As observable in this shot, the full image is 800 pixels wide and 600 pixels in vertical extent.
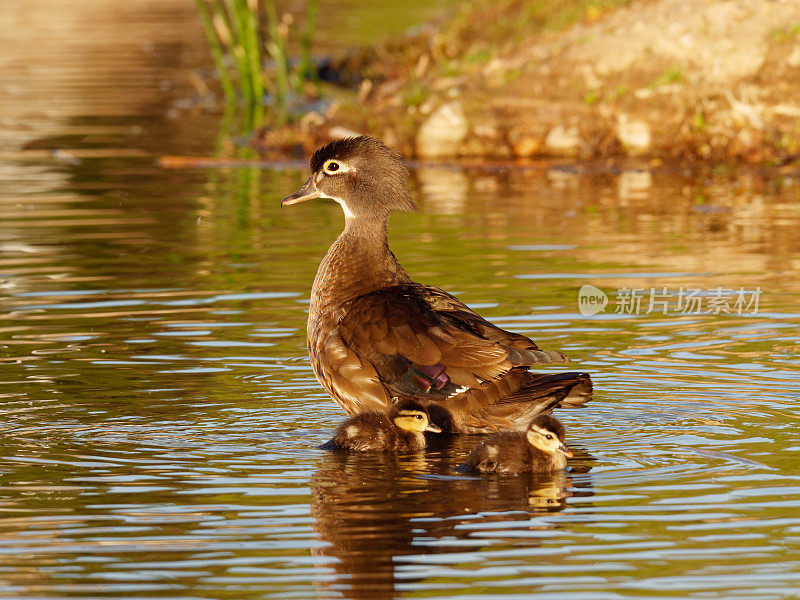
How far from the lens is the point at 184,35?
41.9 m

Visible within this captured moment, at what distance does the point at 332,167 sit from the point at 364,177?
260mm

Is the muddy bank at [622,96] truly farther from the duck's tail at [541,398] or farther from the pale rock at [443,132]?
the duck's tail at [541,398]

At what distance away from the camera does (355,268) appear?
9602 millimetres

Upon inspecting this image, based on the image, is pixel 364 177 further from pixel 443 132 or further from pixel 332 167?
pixel 443 132

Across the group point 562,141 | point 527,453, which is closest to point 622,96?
point 562,141

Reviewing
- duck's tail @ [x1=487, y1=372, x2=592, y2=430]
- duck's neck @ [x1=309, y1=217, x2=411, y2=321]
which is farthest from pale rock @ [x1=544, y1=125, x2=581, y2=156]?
duck's tail @ [x1=487, y1=372, x2=592, y2=430]

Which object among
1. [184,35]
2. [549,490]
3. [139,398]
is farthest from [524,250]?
[184,35]

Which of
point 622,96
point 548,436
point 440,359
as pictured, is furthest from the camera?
point 622,96

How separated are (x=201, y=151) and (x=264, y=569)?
54.8ft

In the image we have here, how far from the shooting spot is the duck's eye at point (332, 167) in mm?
10117

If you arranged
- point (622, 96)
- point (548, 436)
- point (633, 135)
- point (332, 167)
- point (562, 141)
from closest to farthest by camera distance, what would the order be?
1. point (548, 436)
2. point (332, 167)
3. point (622, 96)
4. point (633, 135)
5. point (562, 141)

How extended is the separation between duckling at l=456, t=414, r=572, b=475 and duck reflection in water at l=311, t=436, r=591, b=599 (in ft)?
0.17

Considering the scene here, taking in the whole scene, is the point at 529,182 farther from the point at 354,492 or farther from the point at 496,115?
the point at 354,492

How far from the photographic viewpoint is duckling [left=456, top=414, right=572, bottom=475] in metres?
7.96
